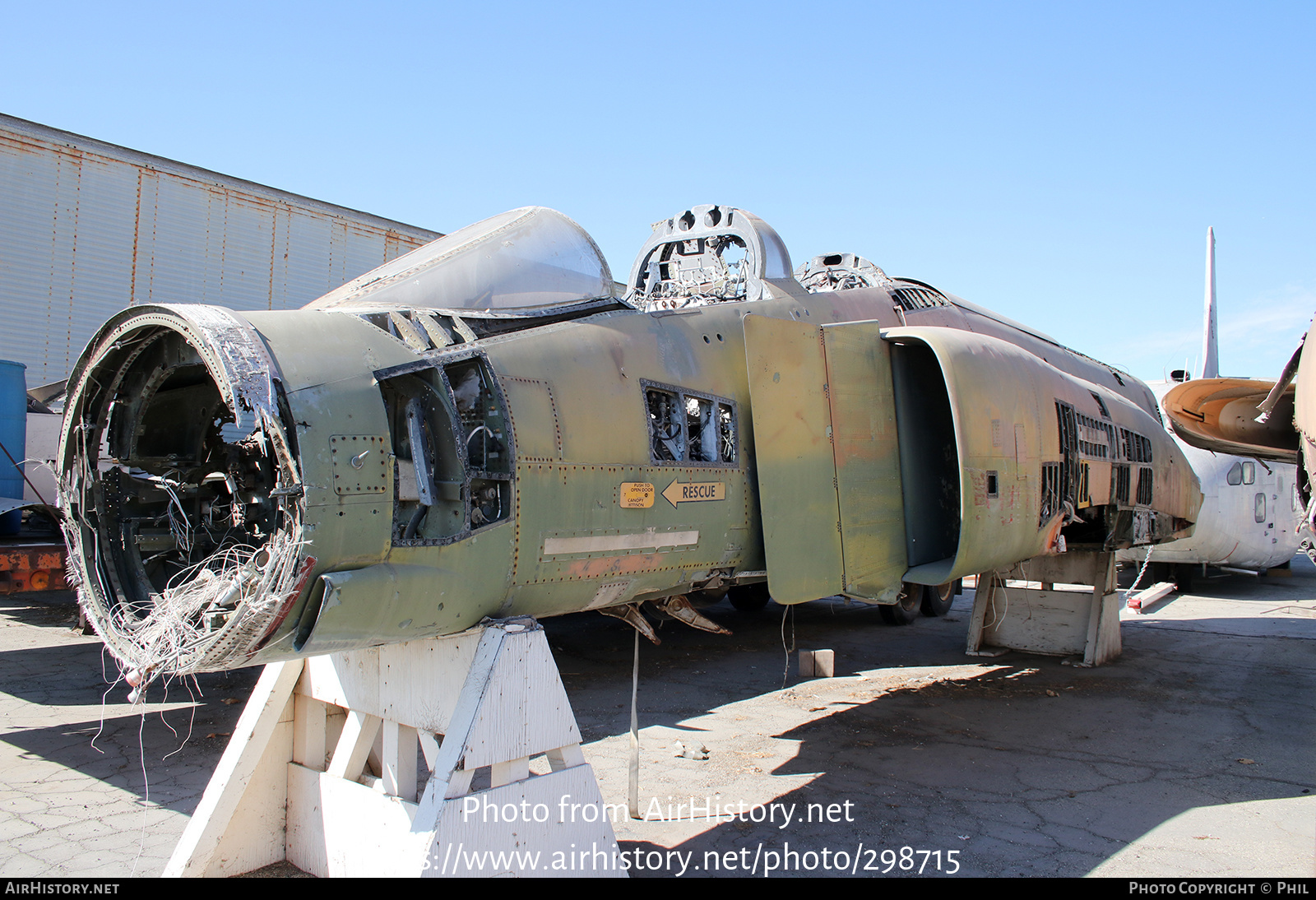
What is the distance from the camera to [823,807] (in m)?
5.02

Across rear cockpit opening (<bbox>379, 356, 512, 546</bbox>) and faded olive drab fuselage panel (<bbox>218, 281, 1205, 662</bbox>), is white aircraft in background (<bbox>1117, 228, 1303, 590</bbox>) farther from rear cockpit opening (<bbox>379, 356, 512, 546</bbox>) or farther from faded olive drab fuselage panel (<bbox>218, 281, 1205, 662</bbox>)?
rear cockpit opening (<bbox>379, 356, 512, 546</bbox>)

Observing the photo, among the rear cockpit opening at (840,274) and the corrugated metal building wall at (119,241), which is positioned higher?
the corrugated metal building wall at (119,241)

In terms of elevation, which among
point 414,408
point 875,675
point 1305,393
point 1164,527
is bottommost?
point 875,675

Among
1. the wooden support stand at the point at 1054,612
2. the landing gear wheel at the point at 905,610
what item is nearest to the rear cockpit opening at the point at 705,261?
the wooden support stand at the point at 1054,612

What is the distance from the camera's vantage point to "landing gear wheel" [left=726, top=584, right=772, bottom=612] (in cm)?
1238

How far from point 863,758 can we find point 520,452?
146 inches

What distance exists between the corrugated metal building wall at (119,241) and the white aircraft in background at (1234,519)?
15561 mm

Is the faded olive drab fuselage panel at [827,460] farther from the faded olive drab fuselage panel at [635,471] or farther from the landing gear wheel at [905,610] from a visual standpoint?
the landing gear wheel at [905,610]

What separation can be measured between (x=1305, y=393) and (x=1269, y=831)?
8.93ft

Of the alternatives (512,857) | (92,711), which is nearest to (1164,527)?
(512,857)

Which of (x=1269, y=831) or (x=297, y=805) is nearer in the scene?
(x=297, y=805)

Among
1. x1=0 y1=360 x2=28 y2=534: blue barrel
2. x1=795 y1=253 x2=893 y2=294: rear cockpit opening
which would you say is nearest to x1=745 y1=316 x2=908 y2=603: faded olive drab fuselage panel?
x1=795 y1=253 x2=893 y2=294: rear cockpit opening

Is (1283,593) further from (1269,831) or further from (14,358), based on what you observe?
(14,358)

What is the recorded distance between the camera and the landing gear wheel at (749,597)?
12383mm
